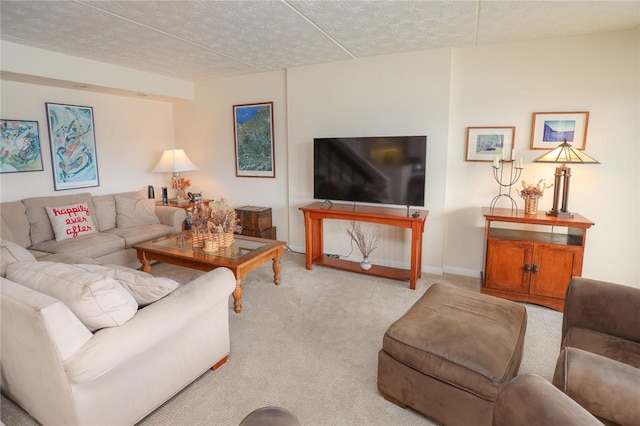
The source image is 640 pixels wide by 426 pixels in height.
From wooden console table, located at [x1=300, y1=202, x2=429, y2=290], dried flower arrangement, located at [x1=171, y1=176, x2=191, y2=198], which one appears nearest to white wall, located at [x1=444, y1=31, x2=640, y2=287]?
wooden console table, located at [x1=300, y1=202, x2=429, y2=290]

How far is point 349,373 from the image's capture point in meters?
2.32

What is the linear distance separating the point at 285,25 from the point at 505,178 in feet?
8.63

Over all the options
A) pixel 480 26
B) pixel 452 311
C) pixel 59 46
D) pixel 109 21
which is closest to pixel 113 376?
pixel 452 311

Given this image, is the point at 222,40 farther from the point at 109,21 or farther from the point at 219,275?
the point at 219,275

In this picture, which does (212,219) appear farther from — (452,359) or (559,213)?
(559,213)

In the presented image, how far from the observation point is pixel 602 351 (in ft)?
5.76

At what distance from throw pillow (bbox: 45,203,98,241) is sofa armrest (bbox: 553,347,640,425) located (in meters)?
4.43

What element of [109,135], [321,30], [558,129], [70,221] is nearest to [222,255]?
[70,221]

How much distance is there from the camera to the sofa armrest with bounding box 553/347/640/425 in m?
1.30

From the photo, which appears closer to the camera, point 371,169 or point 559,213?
point 559,213

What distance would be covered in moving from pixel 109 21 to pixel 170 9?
0.63 meters

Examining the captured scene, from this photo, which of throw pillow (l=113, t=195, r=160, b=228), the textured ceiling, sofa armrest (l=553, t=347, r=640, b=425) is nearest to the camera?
sofa armrest (l=553, t=347, r=640, b=425)

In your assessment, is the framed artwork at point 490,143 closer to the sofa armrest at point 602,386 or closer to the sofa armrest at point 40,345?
the sofa armrest at point 602,386

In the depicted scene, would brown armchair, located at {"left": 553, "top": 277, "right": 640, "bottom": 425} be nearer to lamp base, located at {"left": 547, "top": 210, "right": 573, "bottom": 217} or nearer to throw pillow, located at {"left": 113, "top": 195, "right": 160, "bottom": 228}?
lamp base, located at {"left": 547, "top": 210, "right": 573, "bottom": 217}
